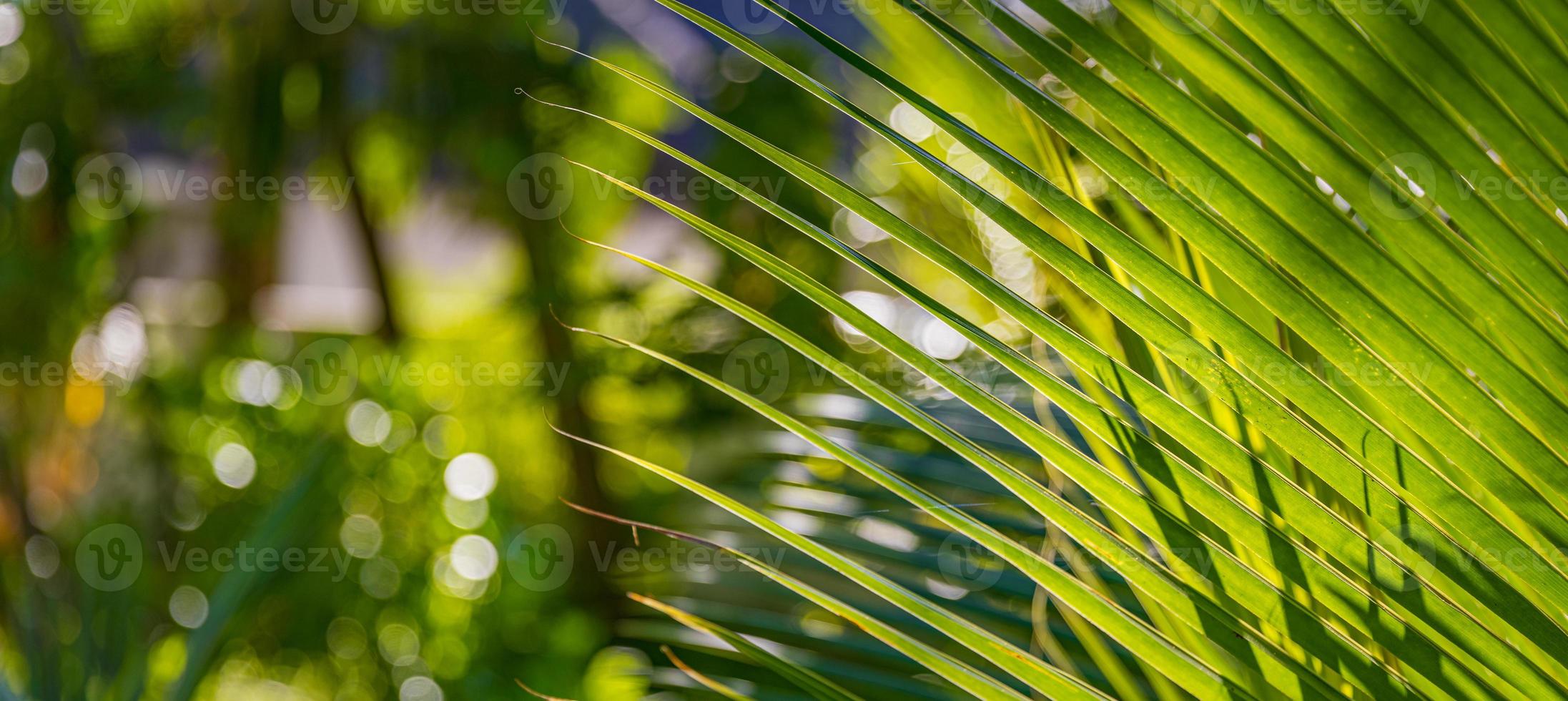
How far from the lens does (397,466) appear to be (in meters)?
2.14

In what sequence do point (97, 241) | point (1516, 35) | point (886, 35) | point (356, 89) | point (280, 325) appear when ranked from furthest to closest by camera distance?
1. point (280, 325)
2. point (356, 89)
3. point (97, 241)
4. point (886, 35)
5. point (1516, 35)

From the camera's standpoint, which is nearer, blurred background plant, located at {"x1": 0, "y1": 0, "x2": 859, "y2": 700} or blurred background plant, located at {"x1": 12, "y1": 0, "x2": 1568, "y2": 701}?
blurred background plant, located at {"x1": 12, "y1": 0, "x2": 1568, "y2": 701}

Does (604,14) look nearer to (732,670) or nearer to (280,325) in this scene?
(280,325)

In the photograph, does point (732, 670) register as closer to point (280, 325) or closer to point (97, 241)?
point (97, 241)

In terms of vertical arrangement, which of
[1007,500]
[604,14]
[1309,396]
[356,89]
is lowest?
[1309,396]

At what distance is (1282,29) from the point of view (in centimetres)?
24

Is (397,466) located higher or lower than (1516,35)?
higher

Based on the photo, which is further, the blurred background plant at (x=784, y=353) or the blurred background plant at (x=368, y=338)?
the blurred background plant at (x=368, y=338)

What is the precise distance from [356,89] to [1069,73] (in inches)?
93.3

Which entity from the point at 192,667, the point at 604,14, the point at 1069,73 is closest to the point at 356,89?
the point at 604,14

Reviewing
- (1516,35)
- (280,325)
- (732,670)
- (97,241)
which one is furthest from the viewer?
(280,325)

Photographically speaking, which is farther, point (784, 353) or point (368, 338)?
point (368, 338)

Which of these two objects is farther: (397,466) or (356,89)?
(356,89)

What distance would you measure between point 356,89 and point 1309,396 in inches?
95.2
